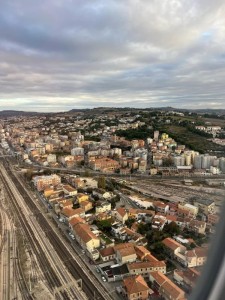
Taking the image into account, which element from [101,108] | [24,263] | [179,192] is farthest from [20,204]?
[101,108]

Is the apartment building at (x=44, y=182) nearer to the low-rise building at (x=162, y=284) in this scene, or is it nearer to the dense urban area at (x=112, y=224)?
the dense urban area at (x=112, y=224)

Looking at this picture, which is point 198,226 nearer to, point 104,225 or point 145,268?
point 145,268

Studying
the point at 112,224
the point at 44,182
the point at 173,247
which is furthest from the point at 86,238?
the point at 44,182

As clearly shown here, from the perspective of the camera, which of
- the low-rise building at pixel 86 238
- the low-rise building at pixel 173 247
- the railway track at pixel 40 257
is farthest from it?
the low-rise building at pixel 86 238

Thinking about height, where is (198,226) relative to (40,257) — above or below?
above

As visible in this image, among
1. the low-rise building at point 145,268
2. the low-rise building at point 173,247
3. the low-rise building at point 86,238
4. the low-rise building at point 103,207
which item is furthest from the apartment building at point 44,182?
the low-rise building at point 145,268

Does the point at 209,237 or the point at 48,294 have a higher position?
the point at 209,237

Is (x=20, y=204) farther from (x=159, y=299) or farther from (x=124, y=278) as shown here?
(x=159, y=299)

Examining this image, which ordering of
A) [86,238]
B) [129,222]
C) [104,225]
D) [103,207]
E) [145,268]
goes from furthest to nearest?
[103,207] → [129,222] → [104,225] → [86,238] → [145,268]

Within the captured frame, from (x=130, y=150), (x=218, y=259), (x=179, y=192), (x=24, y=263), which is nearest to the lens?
(x=218, y=259)
